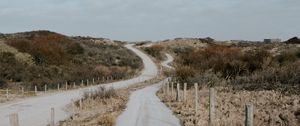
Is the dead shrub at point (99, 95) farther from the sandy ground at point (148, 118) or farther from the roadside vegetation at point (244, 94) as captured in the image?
the sandy ground at point (148, 118)

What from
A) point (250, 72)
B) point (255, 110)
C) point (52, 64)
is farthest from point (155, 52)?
point (255, 110)

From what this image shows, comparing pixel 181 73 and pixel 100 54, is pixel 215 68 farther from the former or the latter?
pixel 100 54

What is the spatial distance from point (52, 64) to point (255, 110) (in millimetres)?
60432

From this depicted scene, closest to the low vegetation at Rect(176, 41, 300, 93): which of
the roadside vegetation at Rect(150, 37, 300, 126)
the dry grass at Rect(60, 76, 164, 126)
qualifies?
the roadside vegetation at Rect(150, 37, 300, 126)

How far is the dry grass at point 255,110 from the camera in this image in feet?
54.0

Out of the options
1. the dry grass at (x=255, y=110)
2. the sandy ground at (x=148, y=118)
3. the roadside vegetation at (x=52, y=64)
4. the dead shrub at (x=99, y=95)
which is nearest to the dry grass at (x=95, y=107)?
the dead shrub at (x=99, y=95)

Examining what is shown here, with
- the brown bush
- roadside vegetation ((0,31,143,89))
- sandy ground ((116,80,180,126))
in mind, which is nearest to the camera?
sandy ground ((116,80,180,126))

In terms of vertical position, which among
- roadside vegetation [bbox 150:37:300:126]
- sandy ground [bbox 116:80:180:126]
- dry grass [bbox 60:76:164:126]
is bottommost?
dry grass [bbox 60:76:164:126]

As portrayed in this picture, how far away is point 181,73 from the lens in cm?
4647

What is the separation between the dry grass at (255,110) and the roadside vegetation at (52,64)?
33013mm

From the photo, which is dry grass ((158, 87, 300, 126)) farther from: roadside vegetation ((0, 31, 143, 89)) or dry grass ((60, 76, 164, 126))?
roadside vegetation ((0, 31, 143, 89))

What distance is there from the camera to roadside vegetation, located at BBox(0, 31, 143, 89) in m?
59.3

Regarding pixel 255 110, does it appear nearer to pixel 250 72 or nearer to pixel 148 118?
pixel 148 118

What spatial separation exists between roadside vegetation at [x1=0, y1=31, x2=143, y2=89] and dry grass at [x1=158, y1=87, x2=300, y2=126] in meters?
33.0
